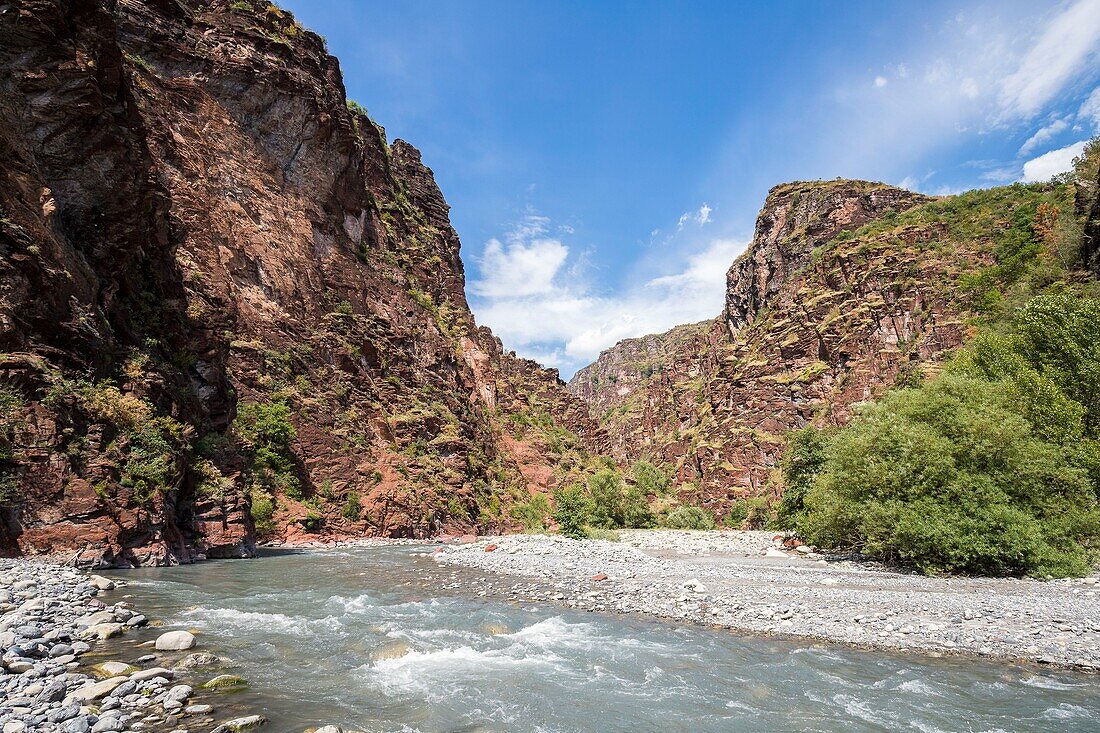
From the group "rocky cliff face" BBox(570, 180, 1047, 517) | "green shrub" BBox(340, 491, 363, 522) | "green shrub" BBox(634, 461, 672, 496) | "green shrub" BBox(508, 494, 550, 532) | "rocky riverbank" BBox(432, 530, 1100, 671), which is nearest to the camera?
"rocky riverbank" BBox(432, 530, 1100, 671)

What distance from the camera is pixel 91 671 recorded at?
7125 mm

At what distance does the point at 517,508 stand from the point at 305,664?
52.2 m

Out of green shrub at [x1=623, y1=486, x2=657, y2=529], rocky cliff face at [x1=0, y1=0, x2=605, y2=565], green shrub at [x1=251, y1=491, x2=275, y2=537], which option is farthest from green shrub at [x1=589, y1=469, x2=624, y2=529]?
green shrub at [x1=251, y1=491, x2=275, y2=537]

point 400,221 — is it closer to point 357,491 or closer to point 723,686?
point 357,491

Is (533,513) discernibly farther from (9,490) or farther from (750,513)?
(9,490)

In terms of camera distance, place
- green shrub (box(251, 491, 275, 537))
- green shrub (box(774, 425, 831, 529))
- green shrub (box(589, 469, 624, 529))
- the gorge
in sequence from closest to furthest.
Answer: the gorge < green shrub (box(251, 491, 275, 537)) < green shrub (box(774, 425, 831, 529)) < green shrub (box(589, 469, 624, 529))

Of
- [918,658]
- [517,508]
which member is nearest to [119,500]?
[918,658]

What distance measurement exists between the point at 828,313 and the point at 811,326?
3206 millimetres

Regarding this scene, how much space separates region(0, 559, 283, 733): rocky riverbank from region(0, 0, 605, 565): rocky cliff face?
756 centimetres

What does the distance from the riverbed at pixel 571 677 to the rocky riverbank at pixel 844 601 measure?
3.04ft

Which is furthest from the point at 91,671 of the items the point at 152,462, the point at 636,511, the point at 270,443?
the point at 636,511

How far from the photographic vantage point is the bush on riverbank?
16281mm

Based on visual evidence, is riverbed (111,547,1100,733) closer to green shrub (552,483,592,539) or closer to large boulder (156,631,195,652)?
large boulder (156,631,195,652)

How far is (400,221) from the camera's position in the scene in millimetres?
78375
